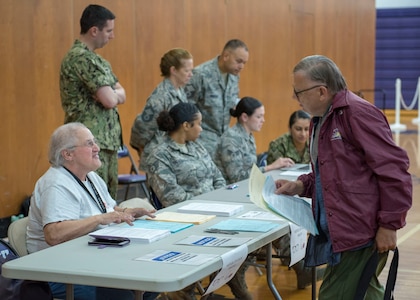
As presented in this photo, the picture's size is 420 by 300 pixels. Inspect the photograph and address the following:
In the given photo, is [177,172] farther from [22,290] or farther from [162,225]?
[22,290]

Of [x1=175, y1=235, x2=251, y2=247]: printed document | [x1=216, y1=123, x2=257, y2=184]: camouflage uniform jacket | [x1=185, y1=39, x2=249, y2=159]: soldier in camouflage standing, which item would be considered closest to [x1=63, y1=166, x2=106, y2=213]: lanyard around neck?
[x1=175, y1=235, x2=251, y2=247]: printed document

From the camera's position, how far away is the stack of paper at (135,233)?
300 cm

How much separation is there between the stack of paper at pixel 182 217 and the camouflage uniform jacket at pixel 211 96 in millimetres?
2548

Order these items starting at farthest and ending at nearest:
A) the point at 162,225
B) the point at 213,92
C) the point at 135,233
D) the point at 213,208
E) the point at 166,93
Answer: the point at 213,92, the point at 166,93, the point at 213,208, the point at 162,225, the point at 135,233

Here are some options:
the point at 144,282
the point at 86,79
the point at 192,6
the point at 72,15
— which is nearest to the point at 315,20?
the point at 192,6

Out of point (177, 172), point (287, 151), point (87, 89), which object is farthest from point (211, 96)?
point (177, 172)

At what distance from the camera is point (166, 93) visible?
555cm

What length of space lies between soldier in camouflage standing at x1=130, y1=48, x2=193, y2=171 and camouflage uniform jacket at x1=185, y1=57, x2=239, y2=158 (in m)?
0.47

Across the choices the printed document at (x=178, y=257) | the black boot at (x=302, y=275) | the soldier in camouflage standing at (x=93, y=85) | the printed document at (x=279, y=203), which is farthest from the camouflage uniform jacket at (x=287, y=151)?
the printed document at (x=178, y=257)

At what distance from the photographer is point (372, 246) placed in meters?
2.71

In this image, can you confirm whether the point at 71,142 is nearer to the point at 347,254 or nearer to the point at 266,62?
the point at 347,254

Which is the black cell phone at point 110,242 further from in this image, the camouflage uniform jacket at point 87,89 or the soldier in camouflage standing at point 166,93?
the soldier in camouflage standing at point 166,93

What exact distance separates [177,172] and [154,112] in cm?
120

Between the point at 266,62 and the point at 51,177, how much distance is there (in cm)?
798
